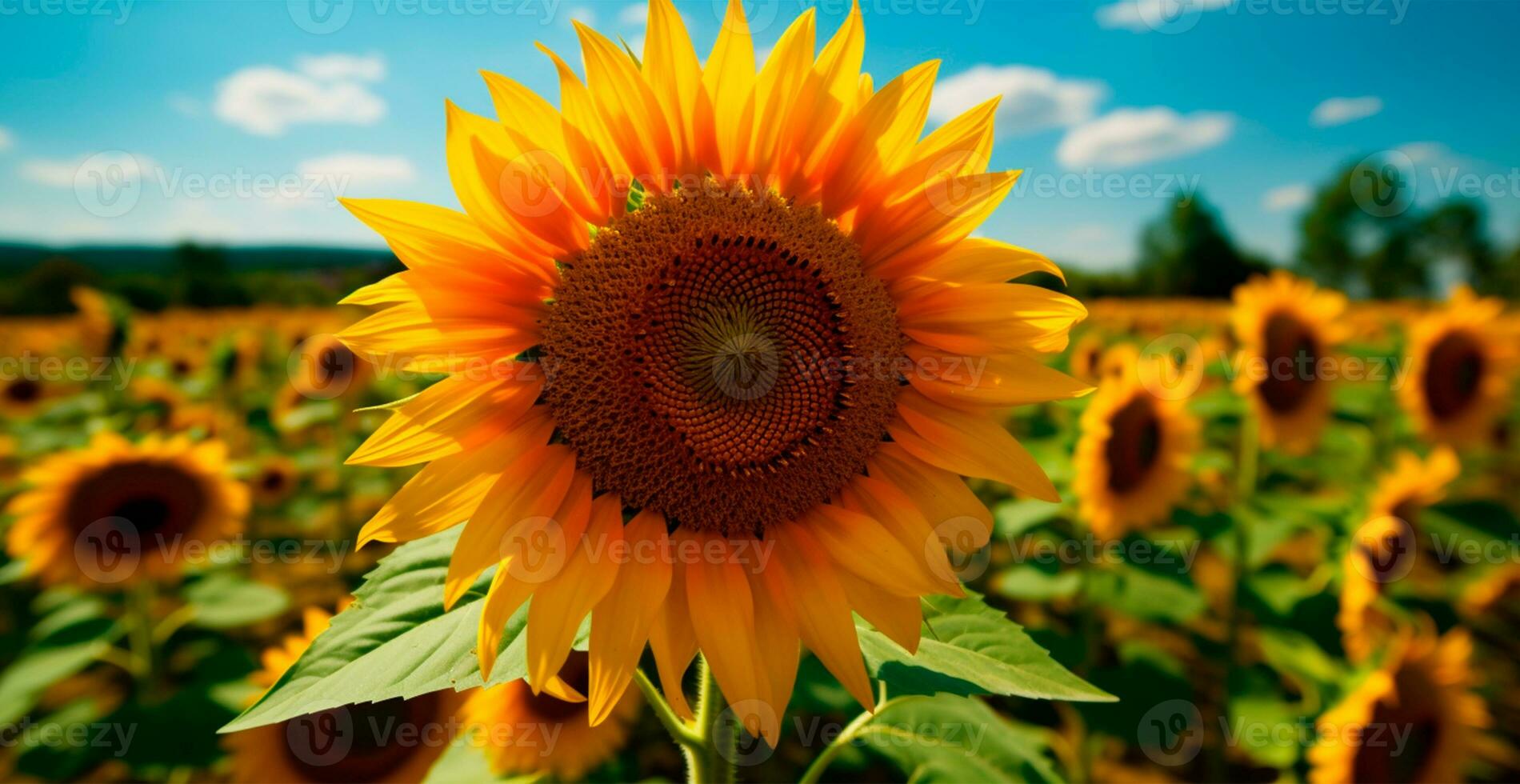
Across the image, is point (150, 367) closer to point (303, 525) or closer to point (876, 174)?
point (303, 525)

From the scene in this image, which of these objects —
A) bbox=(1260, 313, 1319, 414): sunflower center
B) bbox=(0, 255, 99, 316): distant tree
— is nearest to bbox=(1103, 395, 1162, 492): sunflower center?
bbox=(1260, 313, 1319, 414): sunflower center

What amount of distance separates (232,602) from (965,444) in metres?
4.45

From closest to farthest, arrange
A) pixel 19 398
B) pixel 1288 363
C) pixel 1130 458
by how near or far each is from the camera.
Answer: pixel 1130 458 < pixel 1288 363 < pixel 19 398

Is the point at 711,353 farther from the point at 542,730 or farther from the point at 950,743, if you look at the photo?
the point at 542,730

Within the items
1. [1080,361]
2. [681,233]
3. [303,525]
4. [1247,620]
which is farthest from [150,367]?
[1247,620]

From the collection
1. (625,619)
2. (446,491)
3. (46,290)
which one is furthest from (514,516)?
(46,290)

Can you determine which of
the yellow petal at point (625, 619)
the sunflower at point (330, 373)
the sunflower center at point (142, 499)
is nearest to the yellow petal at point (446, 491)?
the yellow petal at point (625, 619)

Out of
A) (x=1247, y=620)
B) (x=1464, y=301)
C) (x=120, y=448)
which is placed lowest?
(x=1247, y=620)

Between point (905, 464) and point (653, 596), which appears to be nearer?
point (653, 596)

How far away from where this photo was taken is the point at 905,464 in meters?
1.68

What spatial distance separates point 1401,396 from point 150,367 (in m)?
12.3

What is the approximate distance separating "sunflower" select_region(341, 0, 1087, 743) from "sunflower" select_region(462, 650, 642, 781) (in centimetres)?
121

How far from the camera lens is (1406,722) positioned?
362 centimetres

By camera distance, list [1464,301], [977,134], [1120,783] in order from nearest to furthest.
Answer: [977,134] → [1120,783] → [1464,301]
